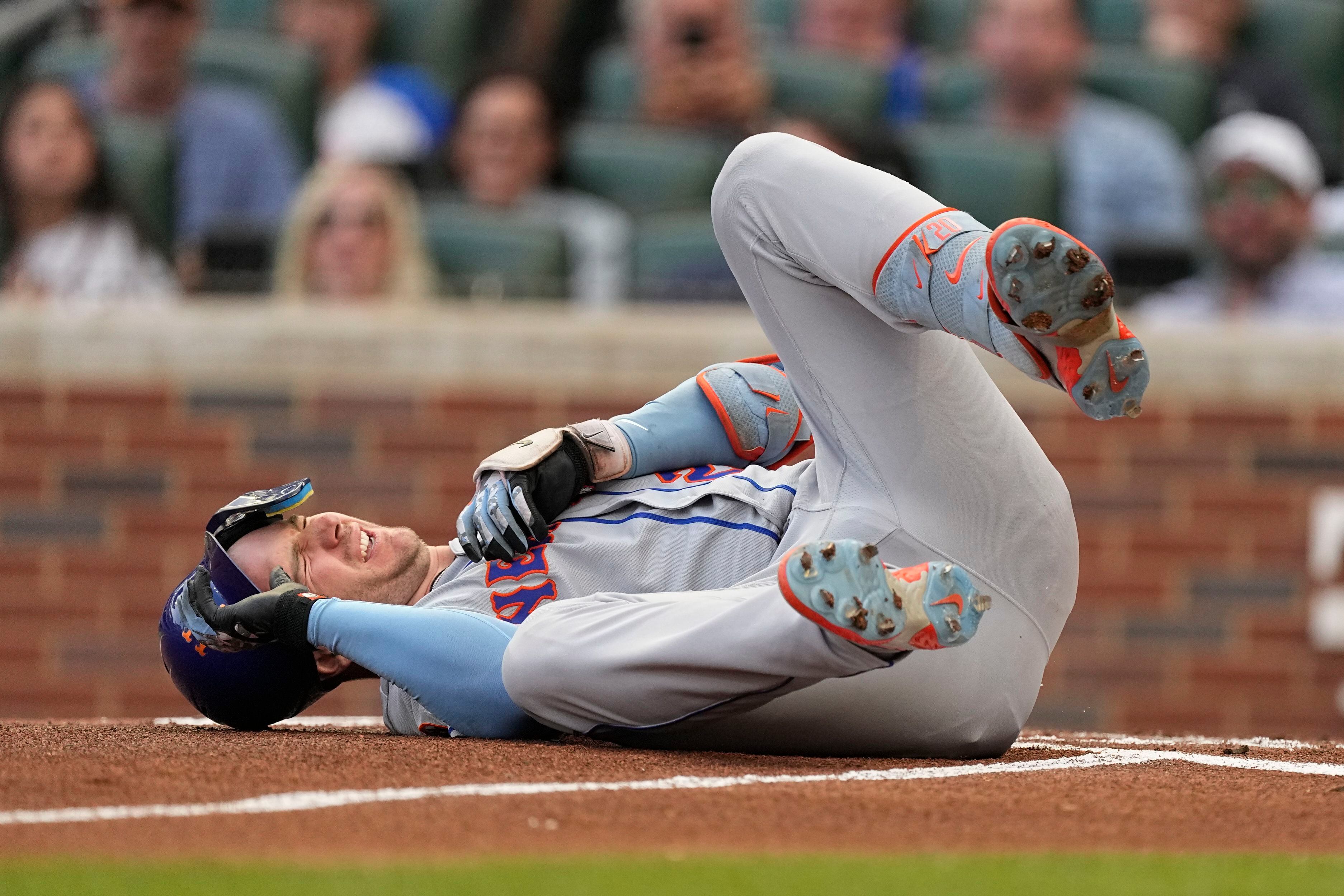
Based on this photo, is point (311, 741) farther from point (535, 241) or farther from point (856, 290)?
point (535, 241)

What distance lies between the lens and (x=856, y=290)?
99.4 inches

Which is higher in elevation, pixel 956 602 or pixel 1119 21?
pixel 1119 21

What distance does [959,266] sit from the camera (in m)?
2.32

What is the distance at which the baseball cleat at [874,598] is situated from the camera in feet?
7.33

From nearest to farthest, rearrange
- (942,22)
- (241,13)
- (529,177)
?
(529,177) < (942,22) < (241,13)

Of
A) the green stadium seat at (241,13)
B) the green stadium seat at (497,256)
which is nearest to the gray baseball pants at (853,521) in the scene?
the green stadium seat at (497,256)

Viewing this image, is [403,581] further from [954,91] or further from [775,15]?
[775,15]

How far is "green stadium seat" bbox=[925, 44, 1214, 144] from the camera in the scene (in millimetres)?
6301

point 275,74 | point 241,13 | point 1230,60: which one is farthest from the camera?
point 241,13

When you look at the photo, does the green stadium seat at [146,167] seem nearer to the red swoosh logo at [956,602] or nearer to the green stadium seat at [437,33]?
the green stadium seat at [437,33]

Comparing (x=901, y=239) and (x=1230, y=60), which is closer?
(x=901, y=239)

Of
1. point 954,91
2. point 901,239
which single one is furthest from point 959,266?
point 954,91

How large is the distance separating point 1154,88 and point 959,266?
438cm

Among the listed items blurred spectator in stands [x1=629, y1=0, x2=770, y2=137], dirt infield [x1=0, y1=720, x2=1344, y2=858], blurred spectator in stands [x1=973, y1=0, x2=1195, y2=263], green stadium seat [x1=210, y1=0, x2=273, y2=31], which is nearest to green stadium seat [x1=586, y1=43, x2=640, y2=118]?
blurred spectator in stands [x1=629, y1=0, x2=770, y2=137]
